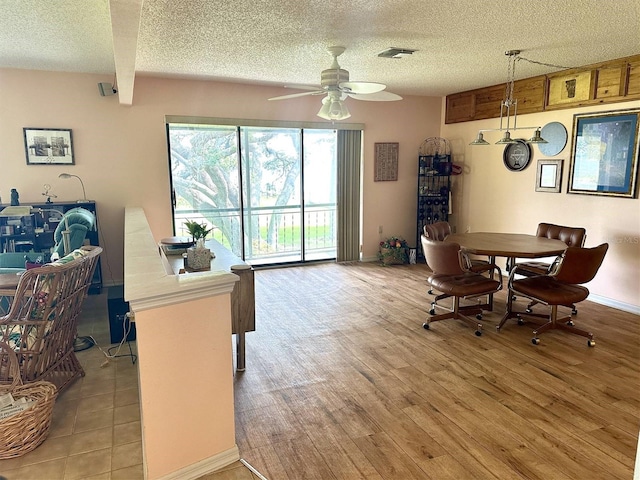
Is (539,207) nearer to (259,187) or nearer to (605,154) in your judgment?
(605,154)

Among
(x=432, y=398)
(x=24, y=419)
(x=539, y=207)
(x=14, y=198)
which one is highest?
(x=14, y=198)

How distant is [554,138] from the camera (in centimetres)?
500

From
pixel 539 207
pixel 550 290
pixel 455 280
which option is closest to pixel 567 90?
pixel 539 207

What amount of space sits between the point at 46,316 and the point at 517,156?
542 cm

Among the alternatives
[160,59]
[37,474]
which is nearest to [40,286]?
[37,474]

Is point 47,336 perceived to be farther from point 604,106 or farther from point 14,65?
point 604,106

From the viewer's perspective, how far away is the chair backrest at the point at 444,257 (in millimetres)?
3723

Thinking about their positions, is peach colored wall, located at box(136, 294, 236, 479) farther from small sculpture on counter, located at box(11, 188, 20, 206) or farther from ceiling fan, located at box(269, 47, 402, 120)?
small sculpture on counter, located at box(11, 188, 20, 206)

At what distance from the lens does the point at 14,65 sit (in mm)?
4453

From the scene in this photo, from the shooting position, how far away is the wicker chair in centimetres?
225

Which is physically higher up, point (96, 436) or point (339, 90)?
point (339, 90)

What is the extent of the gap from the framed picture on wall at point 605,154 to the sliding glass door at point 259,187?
10.5 ft

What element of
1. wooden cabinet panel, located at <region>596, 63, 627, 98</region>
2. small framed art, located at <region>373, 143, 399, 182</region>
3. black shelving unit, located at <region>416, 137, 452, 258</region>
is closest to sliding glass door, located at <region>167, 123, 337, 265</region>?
small framed art, located at <region>373, 143, 399, 182</region>

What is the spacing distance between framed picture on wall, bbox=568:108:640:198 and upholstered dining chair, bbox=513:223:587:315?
0.60m
